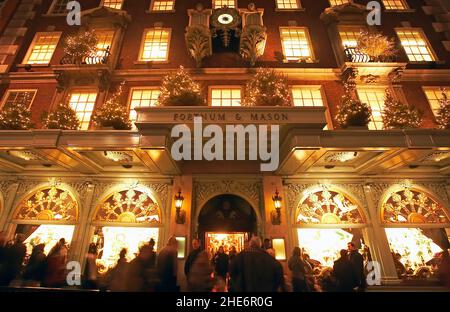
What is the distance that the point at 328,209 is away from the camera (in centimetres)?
986

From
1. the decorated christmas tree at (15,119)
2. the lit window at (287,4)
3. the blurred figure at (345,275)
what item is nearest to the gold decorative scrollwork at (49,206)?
the decorated christmas tree at (15,119)

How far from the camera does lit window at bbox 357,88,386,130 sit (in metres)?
11.2

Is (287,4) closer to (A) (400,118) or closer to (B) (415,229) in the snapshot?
(A) (400,118)

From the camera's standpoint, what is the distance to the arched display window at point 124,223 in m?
9.39

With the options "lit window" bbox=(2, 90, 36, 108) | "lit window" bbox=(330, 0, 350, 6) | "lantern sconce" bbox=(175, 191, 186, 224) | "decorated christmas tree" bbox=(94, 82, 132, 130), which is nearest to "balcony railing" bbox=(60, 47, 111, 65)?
"lit window" bbox=(2, 90, 36, 108)

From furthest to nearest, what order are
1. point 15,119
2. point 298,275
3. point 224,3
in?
point 224,3 < point 15,119 < point 298,275

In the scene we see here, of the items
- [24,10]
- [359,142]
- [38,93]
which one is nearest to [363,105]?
[359,142]

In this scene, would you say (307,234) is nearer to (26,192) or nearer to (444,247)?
(444,247)

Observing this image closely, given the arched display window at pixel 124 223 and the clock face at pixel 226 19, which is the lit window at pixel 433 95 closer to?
the clock face at pixel 226 19

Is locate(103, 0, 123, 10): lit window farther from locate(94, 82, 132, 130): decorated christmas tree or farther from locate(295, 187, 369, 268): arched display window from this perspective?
locate(295, 187, 369, 268): arched display window

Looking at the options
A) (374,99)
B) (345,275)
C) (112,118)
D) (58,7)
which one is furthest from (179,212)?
(58,7)

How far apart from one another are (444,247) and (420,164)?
3285 mm

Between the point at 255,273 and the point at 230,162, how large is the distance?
6.11 meters

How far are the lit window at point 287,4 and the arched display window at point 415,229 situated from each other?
12.0 m
